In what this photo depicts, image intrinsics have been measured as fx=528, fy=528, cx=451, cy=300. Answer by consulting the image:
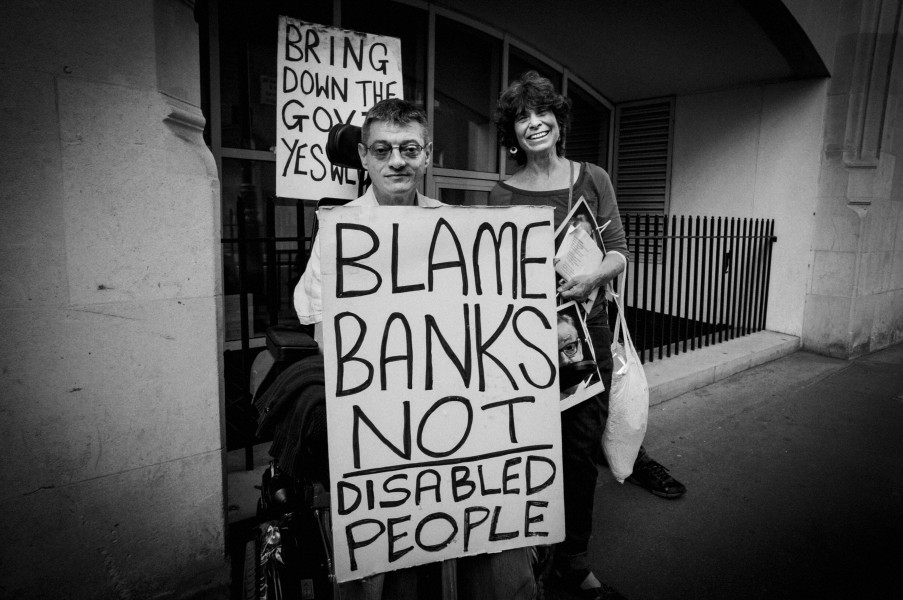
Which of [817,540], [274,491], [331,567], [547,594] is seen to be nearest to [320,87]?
[274,491]

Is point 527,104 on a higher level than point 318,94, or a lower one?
lower

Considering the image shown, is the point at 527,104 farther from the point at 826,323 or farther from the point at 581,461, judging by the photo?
the point at 826,323

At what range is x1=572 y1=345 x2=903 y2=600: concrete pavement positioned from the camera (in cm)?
223

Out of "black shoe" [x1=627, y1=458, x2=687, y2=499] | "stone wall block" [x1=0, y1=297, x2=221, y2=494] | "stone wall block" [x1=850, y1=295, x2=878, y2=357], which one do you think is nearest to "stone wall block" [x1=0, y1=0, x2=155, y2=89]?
"stone wall block" [x1=0, y1=297, x2=221, y2=494]

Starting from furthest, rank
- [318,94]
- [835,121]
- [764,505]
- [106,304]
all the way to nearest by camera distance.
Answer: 1. [835,121]
2. [764,505]
3. [318,94]
4. [106,304]

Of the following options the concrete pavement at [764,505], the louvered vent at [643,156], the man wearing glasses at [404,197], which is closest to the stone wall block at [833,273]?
the concrete pavement at [764,505]

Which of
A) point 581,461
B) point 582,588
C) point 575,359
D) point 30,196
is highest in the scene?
point 30,196

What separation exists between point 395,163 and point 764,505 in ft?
8.58

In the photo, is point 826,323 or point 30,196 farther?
point 826,323

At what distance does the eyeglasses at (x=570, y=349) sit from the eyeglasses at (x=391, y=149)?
85 cm

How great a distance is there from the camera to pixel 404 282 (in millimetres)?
1415

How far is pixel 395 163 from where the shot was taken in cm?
178

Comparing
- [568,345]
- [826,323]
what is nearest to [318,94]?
[568,345]

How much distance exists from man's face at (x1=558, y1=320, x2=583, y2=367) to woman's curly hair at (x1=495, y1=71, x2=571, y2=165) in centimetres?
74
